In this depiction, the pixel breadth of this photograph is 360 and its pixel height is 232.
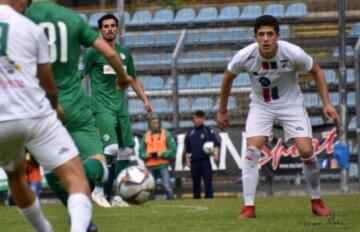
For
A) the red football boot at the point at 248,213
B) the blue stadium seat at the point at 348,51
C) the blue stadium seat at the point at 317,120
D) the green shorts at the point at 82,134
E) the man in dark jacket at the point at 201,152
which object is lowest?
the man in dark jacket at the point at 201,152

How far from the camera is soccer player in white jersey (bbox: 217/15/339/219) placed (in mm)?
11945

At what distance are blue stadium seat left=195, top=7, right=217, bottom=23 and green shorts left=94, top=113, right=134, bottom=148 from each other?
12819 mm

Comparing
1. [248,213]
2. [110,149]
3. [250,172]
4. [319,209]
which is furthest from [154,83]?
[248,213]

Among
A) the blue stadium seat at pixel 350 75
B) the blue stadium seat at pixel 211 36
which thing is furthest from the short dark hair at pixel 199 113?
the blue stadium seat at pixel 350 75

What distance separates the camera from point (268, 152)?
21.7 m

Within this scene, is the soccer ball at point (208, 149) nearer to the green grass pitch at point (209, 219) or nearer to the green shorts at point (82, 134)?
the green grass pitch at point (209, 219)

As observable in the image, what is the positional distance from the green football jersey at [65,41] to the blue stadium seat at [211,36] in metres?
15.5

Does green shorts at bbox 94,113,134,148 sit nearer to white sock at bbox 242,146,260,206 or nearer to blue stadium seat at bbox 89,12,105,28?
white sock at bbox 242,146,260,206

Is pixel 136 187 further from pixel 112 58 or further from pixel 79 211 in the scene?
pixel 79 211

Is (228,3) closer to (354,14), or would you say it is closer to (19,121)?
(354,14)

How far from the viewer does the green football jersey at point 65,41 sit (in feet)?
27.9

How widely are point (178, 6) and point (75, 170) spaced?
71.4ft

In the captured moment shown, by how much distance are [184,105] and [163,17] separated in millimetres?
6894

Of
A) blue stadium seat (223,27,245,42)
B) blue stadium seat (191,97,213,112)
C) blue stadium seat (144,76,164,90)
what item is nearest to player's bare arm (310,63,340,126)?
blue stadium seat (191,97,213,112)
